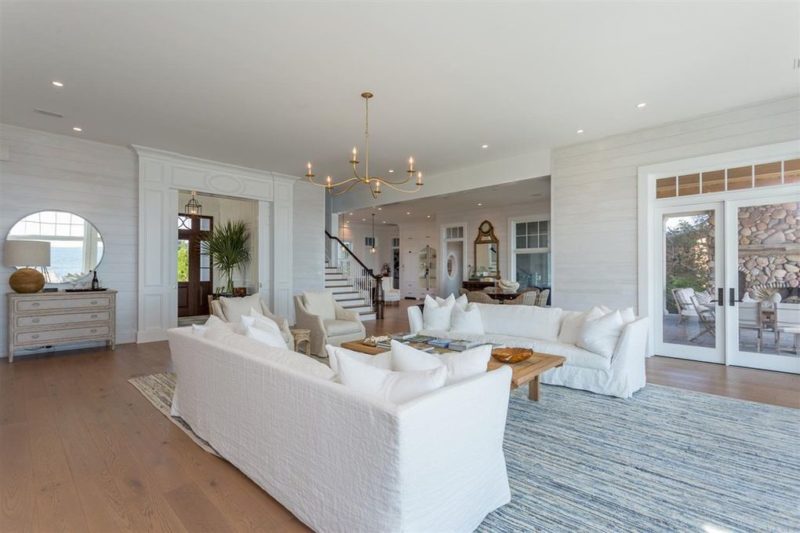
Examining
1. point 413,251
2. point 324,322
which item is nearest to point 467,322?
point 324,322

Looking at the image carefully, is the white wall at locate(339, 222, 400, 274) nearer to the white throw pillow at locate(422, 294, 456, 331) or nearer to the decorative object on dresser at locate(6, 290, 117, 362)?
the decorative object on dresser at locate(6, 290, 117, 362)

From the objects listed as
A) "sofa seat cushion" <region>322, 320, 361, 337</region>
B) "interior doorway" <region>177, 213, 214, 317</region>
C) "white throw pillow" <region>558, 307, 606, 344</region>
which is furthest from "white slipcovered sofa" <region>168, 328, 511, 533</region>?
"interior doorway" <region>177, 213, 214, 317</region>

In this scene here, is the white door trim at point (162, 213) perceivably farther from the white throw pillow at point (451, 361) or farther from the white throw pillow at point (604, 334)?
the white throw pillow at point (604, 334)

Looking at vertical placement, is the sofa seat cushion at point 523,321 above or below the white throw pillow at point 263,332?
below

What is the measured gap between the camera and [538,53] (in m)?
3.43

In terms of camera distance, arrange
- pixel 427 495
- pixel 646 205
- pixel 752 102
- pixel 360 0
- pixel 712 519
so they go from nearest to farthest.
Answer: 1. pixel 427 495
2. pixel 712 519
3. pixel 360 0
4. pixel 752 102
5. pixel 646 205

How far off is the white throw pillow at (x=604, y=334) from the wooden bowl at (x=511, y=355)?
756 mm

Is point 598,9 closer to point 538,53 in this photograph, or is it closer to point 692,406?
point 538,53

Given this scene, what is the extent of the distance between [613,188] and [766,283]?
6.81ft

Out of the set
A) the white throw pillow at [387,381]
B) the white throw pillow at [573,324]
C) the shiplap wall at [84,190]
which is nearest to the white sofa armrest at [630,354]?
the white throw pillow at [573,324]

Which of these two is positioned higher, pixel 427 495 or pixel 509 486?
pixel 427 495

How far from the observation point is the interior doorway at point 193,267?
9219 mm

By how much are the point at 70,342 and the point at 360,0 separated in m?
5.71

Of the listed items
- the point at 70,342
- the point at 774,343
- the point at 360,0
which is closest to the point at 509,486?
the point at 360,0
